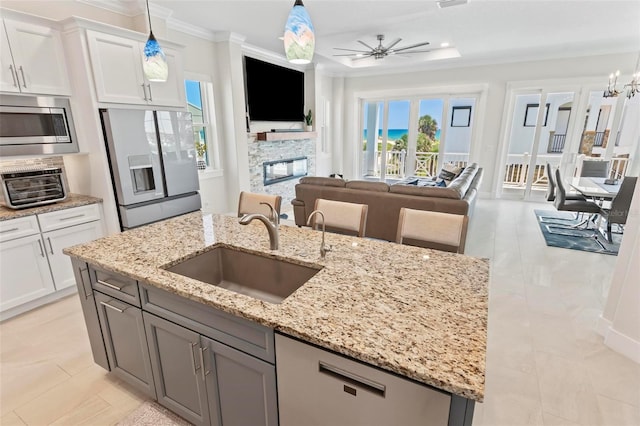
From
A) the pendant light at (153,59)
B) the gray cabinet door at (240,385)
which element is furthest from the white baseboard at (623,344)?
the pendant light at (153,59)

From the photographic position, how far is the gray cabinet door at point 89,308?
1.71 m

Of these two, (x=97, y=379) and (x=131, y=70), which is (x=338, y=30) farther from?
(x=97, y=379)

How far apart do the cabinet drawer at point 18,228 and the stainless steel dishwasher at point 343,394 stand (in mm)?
2678

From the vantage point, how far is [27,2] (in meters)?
2.71

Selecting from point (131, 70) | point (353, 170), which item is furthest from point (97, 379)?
point (353, 170)

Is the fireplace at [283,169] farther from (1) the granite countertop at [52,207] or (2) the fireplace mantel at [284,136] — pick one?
(1) the granite countertop at [52,207]

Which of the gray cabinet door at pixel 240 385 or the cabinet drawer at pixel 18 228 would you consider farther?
the cabinet drawer at pixel 18 228

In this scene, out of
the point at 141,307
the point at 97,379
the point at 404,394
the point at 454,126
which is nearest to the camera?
the point at 404,394

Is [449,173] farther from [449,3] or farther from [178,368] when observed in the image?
[178,368]

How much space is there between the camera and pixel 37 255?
8.62 ft

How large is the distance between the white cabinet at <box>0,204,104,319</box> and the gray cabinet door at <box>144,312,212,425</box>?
74.8 inches

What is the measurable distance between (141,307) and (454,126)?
292 inches

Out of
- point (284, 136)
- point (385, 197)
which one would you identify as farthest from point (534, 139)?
point (284, 136)

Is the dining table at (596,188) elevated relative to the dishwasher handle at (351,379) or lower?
elevated
